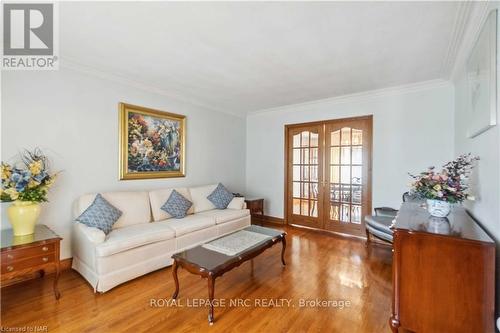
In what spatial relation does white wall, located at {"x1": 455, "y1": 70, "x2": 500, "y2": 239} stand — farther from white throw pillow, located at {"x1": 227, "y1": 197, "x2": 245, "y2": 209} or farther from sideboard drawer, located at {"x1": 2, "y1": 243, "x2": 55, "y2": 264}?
sideboard drawer, located at {"x1": 2, "y1": 243, "x2": 55, "y2": 264}

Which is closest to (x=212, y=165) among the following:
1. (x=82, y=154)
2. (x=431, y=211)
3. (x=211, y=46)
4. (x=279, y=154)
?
(x=279, y=154)

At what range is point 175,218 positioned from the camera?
3.39 metres

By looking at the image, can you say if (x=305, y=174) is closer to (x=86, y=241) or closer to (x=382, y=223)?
(x=382, y=223)

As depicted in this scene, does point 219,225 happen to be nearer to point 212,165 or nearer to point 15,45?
point 212,165

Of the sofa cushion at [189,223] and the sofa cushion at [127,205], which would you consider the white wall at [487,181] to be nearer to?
the sofa cushion at [189,223]

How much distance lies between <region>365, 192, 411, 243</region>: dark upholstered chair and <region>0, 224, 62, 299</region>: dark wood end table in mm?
3647

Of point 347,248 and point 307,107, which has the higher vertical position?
point 307,107

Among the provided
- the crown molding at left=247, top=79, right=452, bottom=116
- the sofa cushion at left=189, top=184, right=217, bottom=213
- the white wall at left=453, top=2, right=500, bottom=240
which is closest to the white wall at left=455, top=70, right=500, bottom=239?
the white wall at left=453, top=2, right=500, bottom=240

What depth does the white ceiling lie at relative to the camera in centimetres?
183

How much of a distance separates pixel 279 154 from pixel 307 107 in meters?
1.13

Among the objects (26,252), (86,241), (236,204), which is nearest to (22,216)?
(26,252)

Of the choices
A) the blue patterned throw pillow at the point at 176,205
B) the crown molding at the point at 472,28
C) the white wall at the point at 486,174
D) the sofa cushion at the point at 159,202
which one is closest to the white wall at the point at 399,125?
the crown molding at the point at 472,28

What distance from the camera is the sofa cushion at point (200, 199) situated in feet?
12.9

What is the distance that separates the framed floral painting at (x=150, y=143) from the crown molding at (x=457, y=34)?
12.0 feet
